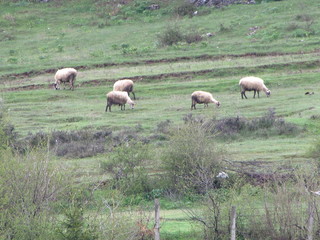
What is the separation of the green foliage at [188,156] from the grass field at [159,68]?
5.68 ft

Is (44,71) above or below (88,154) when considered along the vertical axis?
above

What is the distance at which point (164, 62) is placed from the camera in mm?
54562

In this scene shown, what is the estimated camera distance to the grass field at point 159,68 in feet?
118

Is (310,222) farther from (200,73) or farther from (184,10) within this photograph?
(184,10)

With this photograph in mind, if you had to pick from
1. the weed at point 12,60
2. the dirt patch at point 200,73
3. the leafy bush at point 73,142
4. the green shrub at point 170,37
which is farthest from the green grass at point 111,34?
the leafy bush at point 73,142

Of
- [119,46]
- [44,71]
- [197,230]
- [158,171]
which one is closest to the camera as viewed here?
[197,230]

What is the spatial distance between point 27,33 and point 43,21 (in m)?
3.98

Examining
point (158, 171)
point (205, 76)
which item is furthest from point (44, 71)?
point (158, 171)

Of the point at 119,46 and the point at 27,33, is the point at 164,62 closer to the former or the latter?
the point at 119,46

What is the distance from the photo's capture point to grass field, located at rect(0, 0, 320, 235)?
3612cm

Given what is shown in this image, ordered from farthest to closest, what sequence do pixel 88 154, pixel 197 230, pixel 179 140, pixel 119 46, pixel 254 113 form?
1. pixel 119 46
2. pixel 254 113
3. pixel 88 154
4. pixel 179 140
5. pixel 197 230

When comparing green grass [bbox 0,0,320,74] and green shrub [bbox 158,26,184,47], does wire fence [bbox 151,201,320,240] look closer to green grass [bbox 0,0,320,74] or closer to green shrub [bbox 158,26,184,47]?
green grass [bbox 0,0,320,74]

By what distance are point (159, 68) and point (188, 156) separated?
976 inches

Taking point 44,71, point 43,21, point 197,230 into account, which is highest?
point 43,21
